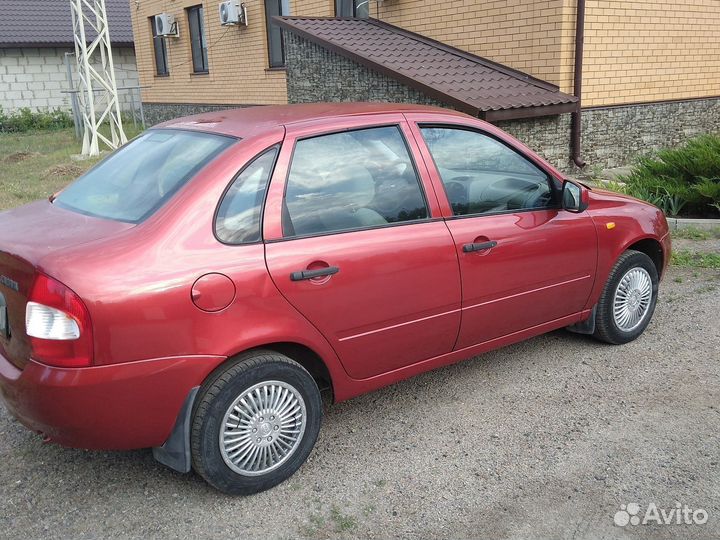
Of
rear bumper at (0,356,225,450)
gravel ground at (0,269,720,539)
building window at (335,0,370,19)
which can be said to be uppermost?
building window at (335,0,370,19)

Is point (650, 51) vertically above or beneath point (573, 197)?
above

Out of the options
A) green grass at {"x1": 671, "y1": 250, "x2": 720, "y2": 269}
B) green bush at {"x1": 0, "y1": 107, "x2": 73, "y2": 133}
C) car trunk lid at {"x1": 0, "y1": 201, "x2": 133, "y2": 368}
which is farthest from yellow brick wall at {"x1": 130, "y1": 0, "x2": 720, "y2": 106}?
green bush at {"x1": 0, "y1": 107, "x2": 73, "y2": 133}

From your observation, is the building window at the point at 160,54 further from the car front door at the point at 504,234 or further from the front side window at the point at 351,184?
the front side window at the point at 351,184

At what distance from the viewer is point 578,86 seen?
9586mm

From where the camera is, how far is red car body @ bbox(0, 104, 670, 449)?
111 inches

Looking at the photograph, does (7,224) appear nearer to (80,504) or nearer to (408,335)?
(80,504)

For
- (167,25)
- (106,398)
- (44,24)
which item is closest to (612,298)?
(106,398)

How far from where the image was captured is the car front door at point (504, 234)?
3.83 meters

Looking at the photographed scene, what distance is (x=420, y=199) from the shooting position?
12.2 feet

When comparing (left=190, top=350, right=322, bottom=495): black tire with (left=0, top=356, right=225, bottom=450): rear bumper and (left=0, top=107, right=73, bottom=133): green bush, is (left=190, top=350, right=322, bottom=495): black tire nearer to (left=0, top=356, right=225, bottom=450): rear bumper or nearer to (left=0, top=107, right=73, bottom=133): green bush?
(left=0, top=356, right=225, bottom=450): rear bumper

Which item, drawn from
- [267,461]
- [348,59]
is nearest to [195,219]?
[267,461]

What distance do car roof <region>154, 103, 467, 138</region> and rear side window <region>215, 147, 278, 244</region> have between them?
210 millimetres

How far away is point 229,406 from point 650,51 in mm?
9815

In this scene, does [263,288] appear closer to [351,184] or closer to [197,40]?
[351,184]
